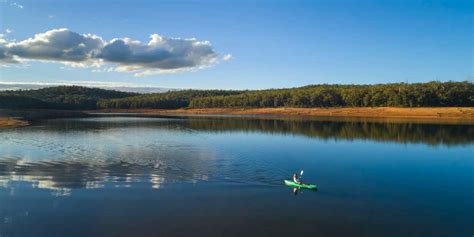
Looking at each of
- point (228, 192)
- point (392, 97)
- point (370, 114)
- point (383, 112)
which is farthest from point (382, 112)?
point (228, 192)

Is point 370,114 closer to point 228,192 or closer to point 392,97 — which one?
point 392,97

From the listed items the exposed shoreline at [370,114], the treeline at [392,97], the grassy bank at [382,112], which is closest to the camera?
the exposed shoreline at [370,114]

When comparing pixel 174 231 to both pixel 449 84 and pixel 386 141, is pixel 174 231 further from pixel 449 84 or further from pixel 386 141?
pixel 449 84

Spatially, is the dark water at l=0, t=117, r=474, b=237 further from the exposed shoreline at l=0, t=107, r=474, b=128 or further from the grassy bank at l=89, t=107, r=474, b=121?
the grassy bank at l=89, t=107, r=474, b=121

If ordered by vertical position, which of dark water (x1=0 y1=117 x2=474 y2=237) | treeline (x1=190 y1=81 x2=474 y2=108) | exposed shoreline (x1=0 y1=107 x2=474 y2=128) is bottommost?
dark water (x1=0 y1=117 x2=474 y2=237)

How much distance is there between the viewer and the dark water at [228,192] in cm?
1858

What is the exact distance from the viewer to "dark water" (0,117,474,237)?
1858 centimetres

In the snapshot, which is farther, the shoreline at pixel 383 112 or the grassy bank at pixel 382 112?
the grassy bank at pixel 382 112

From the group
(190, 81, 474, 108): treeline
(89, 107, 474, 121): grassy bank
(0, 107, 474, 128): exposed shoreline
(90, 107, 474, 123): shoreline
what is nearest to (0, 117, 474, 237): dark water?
(0, 107, 474, 128): exposed shoreline

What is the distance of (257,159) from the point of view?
38.2 metres

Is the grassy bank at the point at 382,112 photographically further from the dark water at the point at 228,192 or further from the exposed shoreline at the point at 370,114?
the dark water at the point at 228,192

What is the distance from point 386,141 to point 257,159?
1053 inches

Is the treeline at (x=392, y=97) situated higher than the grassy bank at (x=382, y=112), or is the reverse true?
the treeline at (x=392, y=97)

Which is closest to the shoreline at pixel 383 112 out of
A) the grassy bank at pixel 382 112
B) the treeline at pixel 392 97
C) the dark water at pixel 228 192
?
the grassy bank at pixel 382 112
